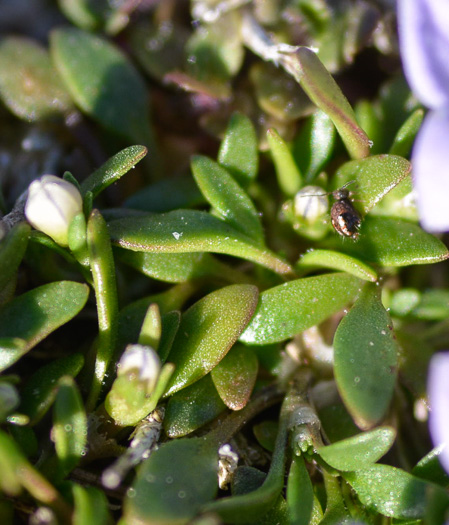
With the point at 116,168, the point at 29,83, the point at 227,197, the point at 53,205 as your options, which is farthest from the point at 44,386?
the point at 29,83

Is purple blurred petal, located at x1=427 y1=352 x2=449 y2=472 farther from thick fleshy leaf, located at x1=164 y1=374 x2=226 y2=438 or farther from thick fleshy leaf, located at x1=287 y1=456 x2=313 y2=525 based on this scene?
thick fleshy leaf, located at x1=164 y1=374 x2=226 y2=438

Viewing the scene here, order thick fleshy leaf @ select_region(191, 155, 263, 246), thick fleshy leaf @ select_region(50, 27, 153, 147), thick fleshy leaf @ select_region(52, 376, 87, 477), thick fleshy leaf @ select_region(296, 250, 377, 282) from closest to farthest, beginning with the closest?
thick fleshy leaf @ select_region(52, 376, 87, 477), thick fleshy leaf @ select_region(296, 250, 377, 282), thick fleshy leaf @ select_region(191, 155, 263, 246), thick fleshy leaf @ select_region(50, 27, 153, 147)

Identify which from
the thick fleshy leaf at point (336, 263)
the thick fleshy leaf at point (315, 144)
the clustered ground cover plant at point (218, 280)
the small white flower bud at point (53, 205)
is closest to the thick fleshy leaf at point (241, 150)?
the clustered ground cover plant at point (218, 280)

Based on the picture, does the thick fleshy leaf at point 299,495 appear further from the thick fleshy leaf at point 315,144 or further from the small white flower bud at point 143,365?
the thick fleshy leaf at point 315,144

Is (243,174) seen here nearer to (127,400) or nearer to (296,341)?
(296,341)

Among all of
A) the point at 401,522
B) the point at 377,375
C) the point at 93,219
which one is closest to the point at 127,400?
the point at 93,219

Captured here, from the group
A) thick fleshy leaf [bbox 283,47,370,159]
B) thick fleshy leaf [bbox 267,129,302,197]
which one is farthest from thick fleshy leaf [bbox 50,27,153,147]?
thick fleshy leaf [bbox 283,47,370,159]
